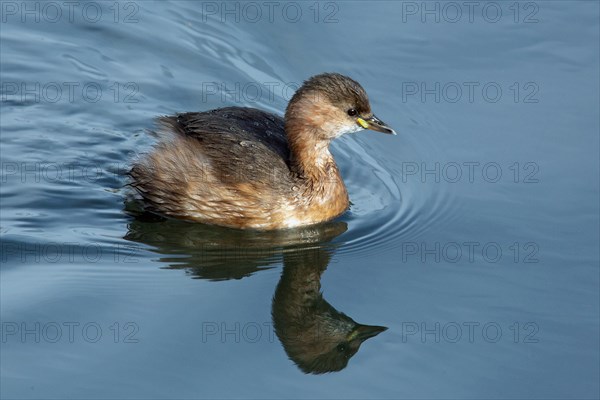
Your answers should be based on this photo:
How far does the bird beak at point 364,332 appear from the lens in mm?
7187

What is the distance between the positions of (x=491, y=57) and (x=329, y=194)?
254 cm

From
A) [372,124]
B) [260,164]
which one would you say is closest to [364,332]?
[260,164]

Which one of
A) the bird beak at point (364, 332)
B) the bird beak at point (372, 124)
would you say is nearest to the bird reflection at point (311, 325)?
the bird beak at point (364, 332)

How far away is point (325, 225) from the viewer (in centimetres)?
895

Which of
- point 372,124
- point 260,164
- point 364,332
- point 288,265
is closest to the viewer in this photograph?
point 364,332

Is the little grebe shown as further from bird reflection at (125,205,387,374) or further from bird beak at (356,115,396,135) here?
bird reflection at (125,205,387,374)

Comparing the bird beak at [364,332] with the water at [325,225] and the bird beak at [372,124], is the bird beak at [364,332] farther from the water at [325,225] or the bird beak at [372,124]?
the bird beak at [372,124]

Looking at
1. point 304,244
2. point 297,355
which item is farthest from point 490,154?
point 297,355

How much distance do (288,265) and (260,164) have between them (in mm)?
961

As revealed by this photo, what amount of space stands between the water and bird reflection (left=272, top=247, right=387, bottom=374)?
1.1 inches

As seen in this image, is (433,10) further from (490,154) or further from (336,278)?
(336,278)

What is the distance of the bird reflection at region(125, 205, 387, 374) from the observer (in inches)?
283

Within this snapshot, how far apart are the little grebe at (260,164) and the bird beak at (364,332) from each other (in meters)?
1.79

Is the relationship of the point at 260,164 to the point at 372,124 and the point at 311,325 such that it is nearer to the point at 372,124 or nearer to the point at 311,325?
the point at 372,124
